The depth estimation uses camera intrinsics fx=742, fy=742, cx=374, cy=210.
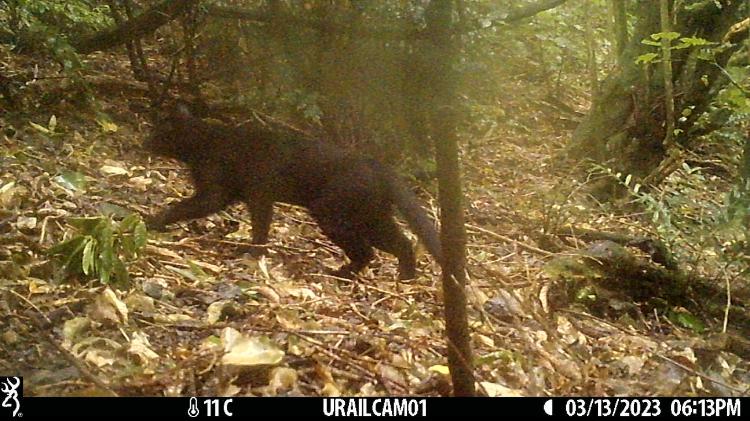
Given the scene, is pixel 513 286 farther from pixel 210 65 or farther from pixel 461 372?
pixel 210 65

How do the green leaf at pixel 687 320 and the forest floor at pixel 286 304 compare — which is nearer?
the forest floor at pixel 286 304

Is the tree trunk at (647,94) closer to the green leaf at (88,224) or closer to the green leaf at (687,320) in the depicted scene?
the green leaf at (687,320)

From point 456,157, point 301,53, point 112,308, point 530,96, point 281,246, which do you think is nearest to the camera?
point 456,157

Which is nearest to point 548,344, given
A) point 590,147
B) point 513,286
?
point 513,286

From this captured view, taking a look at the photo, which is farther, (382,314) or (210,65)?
(210,65)

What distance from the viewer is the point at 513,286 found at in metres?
2.99

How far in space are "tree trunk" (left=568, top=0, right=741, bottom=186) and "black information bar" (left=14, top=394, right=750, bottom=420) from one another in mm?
2882

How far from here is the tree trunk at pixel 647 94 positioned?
14.5 feet

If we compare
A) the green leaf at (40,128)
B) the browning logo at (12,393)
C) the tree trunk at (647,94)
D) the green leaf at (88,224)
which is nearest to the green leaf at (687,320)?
the tree trunk at (647,94)

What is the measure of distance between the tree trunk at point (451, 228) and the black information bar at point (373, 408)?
9 cm

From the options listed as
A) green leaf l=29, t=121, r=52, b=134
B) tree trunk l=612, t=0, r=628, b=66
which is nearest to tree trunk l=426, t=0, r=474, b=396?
green leaf l=29, t=121, r=52, b=134

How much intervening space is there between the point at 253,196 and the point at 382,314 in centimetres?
104

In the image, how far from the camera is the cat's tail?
3075 mm

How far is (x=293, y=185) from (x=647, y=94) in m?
2.51
